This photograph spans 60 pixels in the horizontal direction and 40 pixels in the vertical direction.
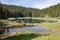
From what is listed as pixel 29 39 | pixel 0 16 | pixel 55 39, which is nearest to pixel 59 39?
pixel 55 39

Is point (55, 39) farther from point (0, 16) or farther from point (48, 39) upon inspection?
point (0, 16)

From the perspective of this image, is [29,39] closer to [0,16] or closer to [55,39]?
[55,39]

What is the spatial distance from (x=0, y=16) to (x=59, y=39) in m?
94.8

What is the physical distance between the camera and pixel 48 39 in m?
32.9

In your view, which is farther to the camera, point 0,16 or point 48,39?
point 0,16

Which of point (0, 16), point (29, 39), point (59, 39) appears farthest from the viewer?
point (0, 16)

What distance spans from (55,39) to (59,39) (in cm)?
83

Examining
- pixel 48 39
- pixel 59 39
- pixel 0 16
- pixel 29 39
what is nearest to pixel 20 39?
pixel 29 39

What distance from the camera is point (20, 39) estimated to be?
34.7m

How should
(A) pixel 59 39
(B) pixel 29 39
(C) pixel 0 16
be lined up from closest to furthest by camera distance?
(A) pixel 59 39 → (B) pixel 29 39 → (C) pixel 0 16

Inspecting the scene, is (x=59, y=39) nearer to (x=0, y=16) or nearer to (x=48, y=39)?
(x=48, y=39)

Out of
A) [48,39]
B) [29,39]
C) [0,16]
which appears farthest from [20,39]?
[0,16]

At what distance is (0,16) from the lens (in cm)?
12262

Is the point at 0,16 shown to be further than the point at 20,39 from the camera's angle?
Yes
